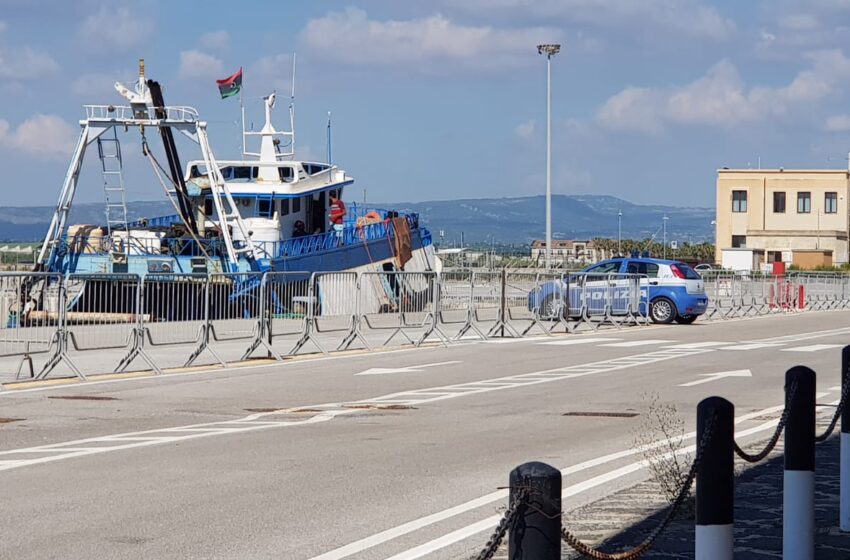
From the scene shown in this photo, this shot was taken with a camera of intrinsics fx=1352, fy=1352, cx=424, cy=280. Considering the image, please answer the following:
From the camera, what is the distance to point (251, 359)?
21.8 meters

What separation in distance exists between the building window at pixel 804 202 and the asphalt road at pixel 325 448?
77.5 m

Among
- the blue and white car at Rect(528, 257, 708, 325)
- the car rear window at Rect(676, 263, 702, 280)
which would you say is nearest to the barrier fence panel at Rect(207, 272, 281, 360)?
the blue and white car at Rect(528, 257, 708, 325)

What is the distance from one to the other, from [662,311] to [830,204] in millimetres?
65988

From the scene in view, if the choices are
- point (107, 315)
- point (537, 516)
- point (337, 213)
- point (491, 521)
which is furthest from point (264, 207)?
point (537, 516)

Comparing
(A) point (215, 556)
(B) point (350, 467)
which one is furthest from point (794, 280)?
(A) point (215, 556)

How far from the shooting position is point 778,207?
96938mm

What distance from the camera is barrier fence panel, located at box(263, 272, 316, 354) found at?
869 inches

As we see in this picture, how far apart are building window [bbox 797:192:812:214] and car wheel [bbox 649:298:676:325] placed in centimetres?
6527

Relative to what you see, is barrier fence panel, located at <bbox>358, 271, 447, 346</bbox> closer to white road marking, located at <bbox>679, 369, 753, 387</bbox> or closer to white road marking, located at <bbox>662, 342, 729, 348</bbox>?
white road marking, located at <bbox>662, 342, 729, 348</bbox>

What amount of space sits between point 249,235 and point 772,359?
21.4 metres

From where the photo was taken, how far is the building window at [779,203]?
96750 mm

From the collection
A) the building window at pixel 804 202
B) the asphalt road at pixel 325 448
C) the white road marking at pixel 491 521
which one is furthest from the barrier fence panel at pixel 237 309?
the building window at pixel 804 202

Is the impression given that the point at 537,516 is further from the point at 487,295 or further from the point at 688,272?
the point at 688,272

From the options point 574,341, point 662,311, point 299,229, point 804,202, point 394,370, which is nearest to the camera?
point 394,370
